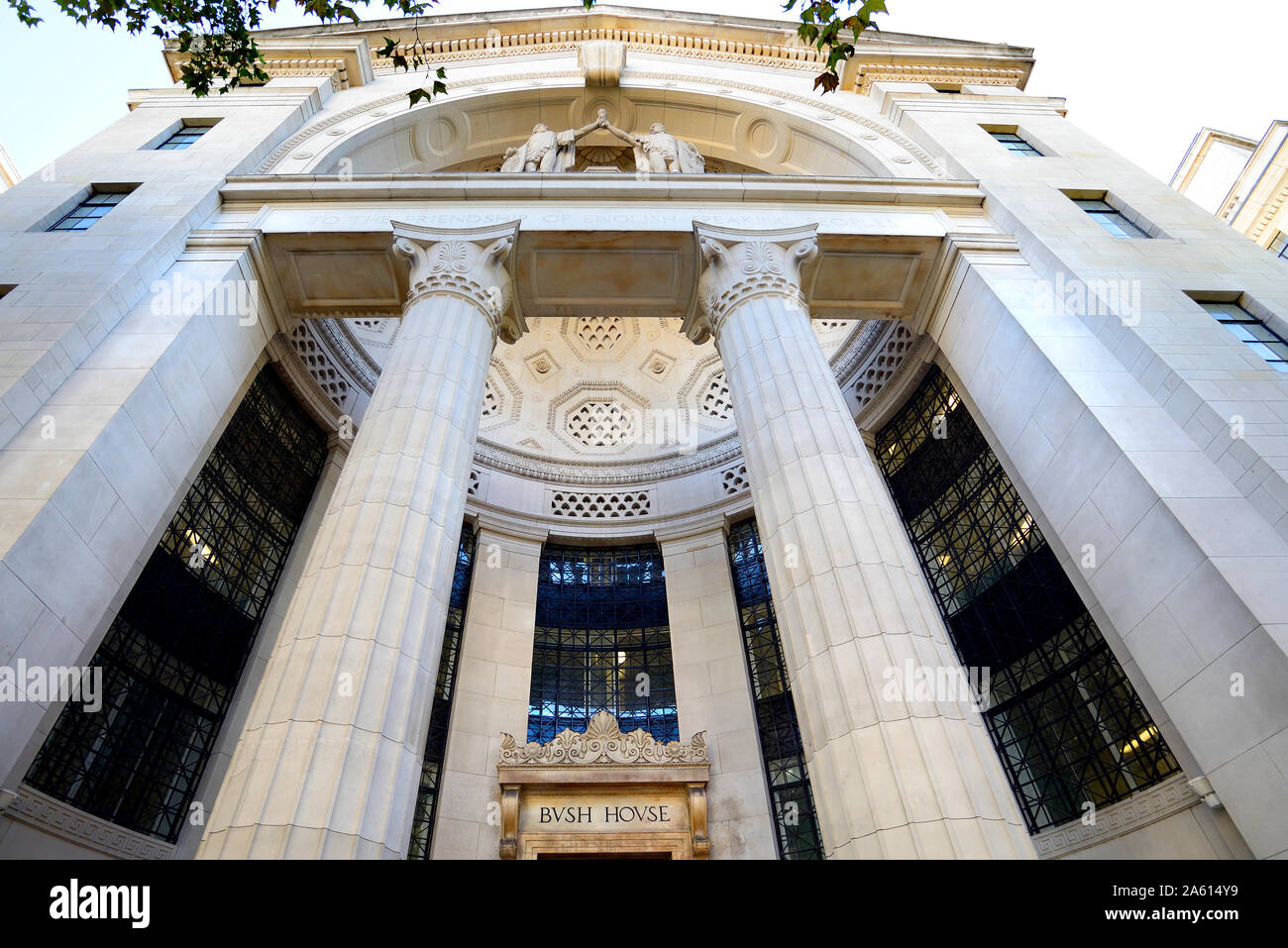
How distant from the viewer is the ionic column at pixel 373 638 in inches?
228

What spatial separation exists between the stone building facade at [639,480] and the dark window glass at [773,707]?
10cm

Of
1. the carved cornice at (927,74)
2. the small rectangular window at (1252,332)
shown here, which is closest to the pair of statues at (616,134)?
the carved cornice at (927,74)

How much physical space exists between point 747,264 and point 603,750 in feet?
33.5

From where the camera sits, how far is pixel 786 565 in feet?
27.4

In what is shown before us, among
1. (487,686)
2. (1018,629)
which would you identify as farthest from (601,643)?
(1018,629)

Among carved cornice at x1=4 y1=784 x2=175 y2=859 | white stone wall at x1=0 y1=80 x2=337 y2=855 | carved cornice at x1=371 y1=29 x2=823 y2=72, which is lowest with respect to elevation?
carved cornice at x1=4 y1=784 x2=175 y2=859

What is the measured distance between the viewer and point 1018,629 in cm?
1338

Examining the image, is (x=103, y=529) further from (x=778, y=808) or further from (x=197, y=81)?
(x=778, y=808)

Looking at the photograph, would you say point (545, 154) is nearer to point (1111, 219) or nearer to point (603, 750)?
point (1111, 219)

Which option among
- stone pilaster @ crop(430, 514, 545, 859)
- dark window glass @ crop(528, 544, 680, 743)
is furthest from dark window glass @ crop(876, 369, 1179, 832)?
stone pilaster @ crop(430, 514, 545, 859)

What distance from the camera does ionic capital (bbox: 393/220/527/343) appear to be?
11.7m

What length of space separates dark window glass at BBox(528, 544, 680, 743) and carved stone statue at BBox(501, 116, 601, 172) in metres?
10.1

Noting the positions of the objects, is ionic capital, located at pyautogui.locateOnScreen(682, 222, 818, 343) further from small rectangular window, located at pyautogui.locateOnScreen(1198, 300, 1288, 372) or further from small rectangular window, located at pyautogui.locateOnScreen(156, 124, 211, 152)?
small rectangular window, located at pyautogui.locateOnScreen(156, 124, 211, 152)

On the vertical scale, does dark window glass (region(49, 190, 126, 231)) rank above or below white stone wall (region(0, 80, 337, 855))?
above
